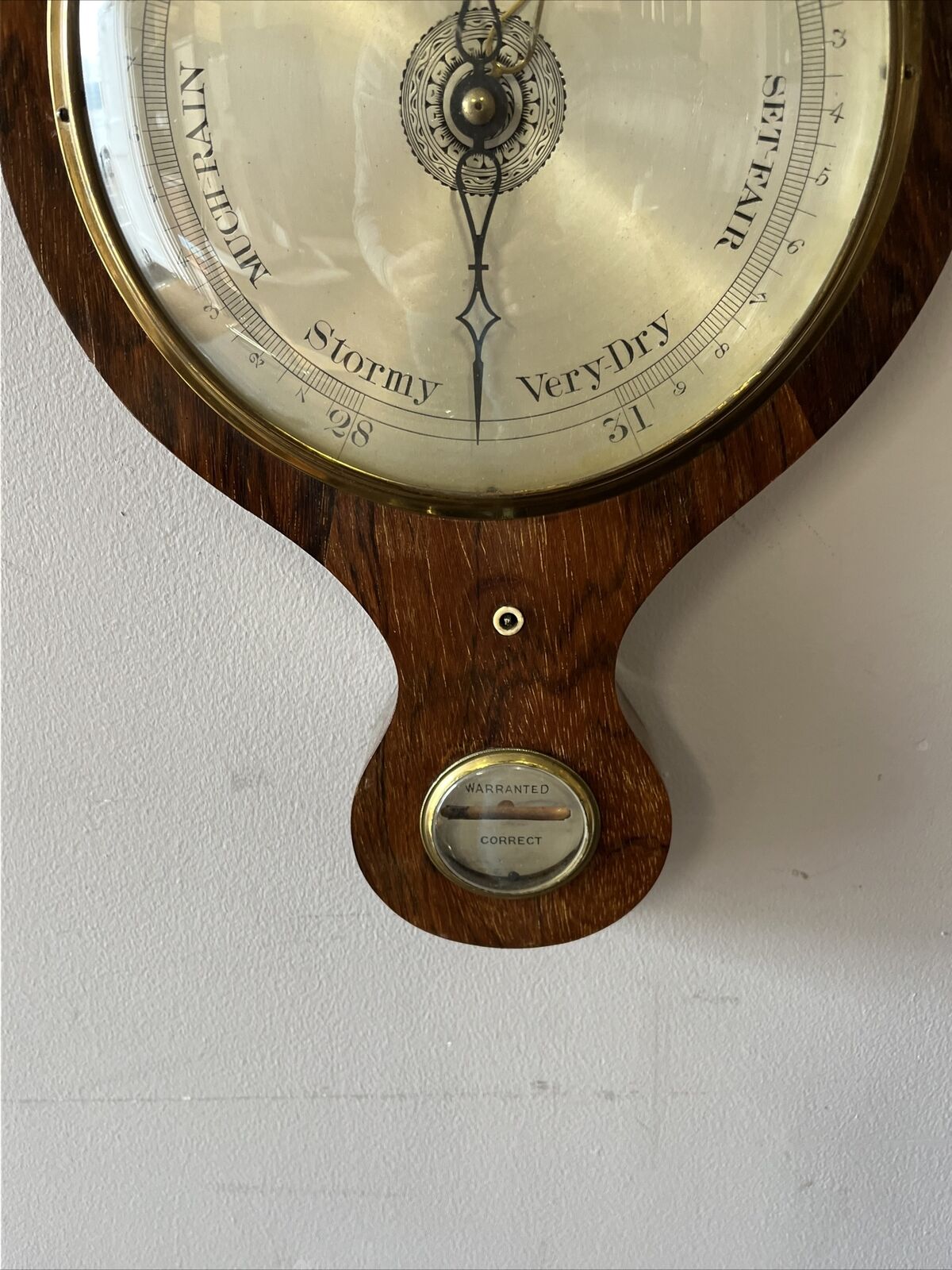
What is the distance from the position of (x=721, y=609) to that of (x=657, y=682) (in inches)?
2.1

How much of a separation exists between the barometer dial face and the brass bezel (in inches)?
4.9

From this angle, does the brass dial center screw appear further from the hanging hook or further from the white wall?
the white wall

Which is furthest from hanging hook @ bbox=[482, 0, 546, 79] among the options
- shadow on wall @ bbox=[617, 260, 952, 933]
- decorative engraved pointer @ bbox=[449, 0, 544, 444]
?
shadow on wall @ bbox=[617, 260, 952, 933]

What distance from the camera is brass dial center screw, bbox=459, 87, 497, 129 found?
447mm

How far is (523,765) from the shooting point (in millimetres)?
502

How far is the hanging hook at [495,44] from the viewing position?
0.44 m

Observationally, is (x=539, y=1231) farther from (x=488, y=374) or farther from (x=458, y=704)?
(x=488, y=374)

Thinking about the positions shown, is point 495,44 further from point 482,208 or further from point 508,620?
point 508,620

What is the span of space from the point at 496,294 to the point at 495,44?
0.11m

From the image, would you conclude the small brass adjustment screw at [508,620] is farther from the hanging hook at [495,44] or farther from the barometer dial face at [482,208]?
the hanging hook at [495,44]

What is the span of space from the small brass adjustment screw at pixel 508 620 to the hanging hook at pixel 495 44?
0.79 ft

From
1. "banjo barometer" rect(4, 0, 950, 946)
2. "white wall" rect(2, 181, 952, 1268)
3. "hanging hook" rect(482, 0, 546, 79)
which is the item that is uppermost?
"hanging hook" rect(482, 0, 546, 79)

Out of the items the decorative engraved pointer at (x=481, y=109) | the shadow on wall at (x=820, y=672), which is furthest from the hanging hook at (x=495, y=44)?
the shadow on wall at (x=820, y=672)

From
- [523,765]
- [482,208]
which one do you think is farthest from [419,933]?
[482,208]
